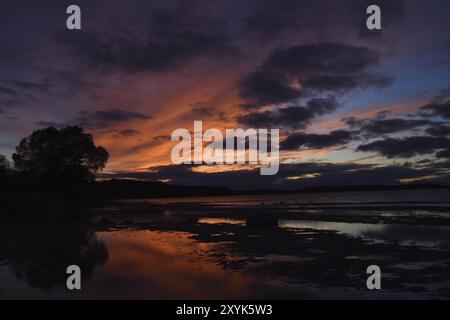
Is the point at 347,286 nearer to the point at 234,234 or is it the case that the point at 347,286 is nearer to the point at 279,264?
the point at 279,264

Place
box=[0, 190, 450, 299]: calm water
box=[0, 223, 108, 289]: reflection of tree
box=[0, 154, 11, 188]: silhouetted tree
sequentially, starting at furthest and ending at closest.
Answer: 1. box=[0, 154, 11, 188]: silhouetted tree
2. box=[0, 223, 108, 289]: reflection of tree
3. box=[0, 190, 450, 299]: calm water

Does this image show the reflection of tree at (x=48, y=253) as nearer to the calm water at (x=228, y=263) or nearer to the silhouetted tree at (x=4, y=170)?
the calm water at (x=228, y=263)

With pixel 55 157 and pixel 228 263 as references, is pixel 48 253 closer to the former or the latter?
pixel 228 263

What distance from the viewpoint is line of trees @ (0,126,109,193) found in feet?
245

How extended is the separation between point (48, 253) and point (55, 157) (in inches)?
2483

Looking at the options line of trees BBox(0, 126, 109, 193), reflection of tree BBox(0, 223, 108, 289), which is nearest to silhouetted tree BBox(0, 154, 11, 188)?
line of trees BBox(0, 126, 109, 193)

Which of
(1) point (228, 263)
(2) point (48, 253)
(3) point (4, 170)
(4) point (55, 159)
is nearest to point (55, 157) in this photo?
(4) point (55, 159)

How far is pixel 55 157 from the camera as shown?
76.2 meters

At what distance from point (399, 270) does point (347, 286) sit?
10.8 feet

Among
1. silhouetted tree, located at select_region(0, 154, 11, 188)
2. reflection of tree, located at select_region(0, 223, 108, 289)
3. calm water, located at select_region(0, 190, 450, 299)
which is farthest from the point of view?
silhouetted tree, located at select_region(0, 154, 11, 188)

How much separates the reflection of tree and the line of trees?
5000cm

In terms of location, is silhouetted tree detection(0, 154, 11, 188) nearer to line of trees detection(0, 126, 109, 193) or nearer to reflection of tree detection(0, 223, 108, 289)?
line of trees detection(0, 126, 109, 193)

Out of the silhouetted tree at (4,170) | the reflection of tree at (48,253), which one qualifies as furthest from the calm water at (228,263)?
the silhouetted tree at (4,170)
